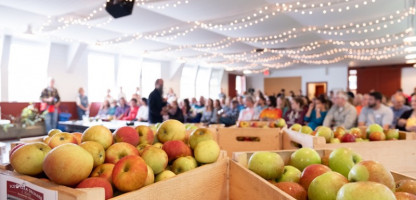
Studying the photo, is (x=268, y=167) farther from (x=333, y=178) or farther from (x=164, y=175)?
(x=164, y=175)

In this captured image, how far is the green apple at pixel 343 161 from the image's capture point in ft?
4.54

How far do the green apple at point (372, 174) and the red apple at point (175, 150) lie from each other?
680mm

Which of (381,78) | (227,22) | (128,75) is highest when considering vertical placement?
(227,22)

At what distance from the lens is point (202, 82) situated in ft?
61.1

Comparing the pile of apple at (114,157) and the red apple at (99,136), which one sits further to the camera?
the red apple at (99,136)

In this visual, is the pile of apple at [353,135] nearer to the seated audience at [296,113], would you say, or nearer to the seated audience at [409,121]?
the seated audience at [409,121]

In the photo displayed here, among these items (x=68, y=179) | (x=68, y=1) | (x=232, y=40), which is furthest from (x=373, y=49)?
(x=68, y=179)

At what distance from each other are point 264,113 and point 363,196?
5.19 metres

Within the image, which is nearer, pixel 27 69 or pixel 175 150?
pixel 175 150

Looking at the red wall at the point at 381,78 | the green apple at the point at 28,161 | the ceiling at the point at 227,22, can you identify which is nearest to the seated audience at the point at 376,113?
the ceiling at the point at 227,22

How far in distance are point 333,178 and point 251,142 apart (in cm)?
200

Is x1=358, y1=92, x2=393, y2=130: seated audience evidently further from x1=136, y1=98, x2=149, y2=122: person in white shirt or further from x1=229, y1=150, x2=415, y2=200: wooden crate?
x1=136, y1=98, x2=149, y2=122: person in white shirt

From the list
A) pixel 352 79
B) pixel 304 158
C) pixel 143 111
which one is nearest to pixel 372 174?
pixel 304 158

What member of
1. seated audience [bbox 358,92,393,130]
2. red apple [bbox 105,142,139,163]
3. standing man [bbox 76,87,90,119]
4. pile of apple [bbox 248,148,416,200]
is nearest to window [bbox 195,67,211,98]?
standing man [bbox 76,87,90,119]
